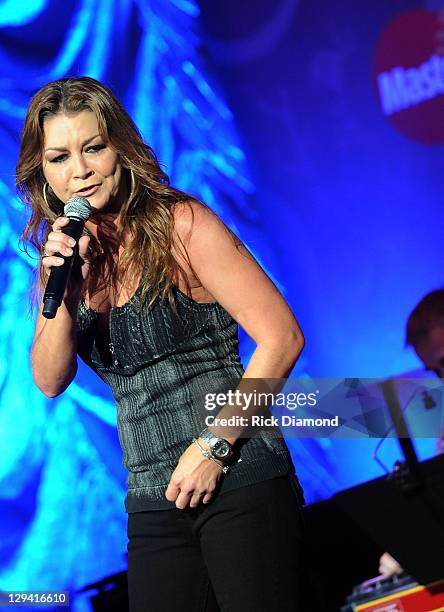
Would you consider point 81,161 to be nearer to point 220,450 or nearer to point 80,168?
point 80,168

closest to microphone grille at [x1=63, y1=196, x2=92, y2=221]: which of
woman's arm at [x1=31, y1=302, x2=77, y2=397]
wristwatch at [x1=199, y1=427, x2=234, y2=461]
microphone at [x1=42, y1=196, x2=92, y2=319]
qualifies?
microphone at [x1=42, y1=196, x2=92, y2=319]

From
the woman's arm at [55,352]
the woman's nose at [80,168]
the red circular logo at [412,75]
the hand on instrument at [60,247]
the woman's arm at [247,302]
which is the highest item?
the red circular logo at [412,75]

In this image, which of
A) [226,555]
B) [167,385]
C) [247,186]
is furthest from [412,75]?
[226,555]

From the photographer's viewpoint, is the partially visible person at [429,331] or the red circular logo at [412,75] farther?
the red circular logo at [412,75]

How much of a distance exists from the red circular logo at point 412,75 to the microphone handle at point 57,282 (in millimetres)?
2626

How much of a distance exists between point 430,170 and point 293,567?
8.97ft

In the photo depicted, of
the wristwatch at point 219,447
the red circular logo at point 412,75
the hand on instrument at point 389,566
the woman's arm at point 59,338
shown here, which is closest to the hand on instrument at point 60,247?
the woman's arm at point 59,338

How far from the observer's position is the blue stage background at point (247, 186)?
275 centimetres

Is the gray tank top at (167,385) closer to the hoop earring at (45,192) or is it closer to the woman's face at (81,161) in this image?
the woman's face at (81,161)

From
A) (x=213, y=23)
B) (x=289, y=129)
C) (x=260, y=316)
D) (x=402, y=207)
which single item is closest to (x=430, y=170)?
(x=402, y=207)

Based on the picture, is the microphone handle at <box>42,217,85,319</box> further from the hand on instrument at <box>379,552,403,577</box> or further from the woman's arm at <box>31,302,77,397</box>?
the hand on instrument at <box>379,552,403,577</box>

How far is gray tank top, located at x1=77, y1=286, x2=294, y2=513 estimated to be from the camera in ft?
4.34

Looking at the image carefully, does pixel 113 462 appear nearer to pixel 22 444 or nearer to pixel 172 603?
pixel 22 444

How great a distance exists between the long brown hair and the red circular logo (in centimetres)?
237
